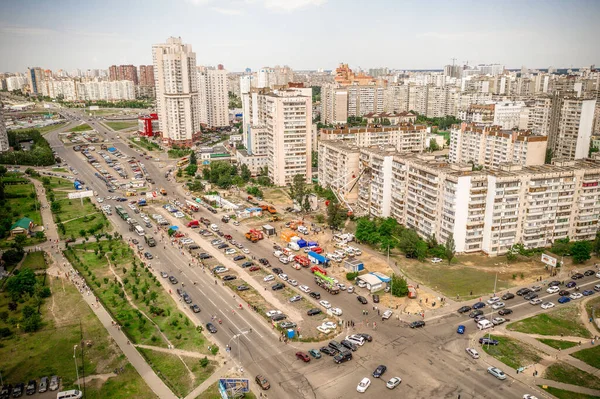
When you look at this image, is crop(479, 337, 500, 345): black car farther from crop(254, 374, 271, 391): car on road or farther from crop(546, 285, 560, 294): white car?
crop(254, 374, 271, 391): car on road

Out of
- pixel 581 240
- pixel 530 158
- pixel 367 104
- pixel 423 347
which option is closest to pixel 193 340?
pixel 423 347

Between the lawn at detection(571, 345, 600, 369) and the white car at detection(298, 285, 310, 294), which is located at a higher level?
the white car at detection(298, 285, 310, 294)

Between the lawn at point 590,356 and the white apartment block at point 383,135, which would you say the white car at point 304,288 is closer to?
the lawn at point 590,356

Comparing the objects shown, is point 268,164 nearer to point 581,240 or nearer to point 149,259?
point 149,259

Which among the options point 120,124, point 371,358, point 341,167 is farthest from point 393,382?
point 120,124

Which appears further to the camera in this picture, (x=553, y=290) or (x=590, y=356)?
(x=553, y=290)

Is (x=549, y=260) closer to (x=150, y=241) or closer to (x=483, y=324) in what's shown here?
(x=483, y=324)

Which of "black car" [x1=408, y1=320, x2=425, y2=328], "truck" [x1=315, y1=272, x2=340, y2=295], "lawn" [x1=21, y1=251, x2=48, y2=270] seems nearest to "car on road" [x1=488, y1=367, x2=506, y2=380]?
"black car" [x1=408, y1=320, x2=425, y2=328]
